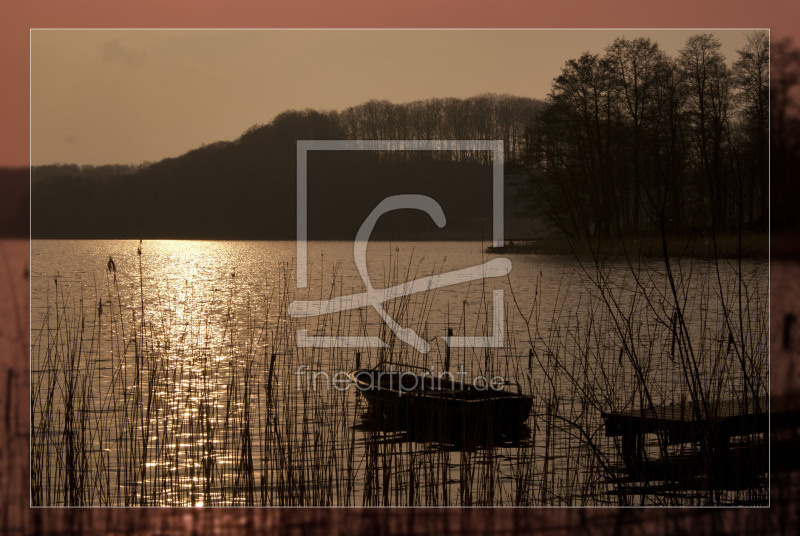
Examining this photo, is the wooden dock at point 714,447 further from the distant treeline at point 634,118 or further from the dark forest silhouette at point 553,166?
the distant treeline at point 634,118

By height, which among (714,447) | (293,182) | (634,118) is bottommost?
(714,447)

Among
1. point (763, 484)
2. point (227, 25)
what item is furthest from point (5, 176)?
point (763, 484)

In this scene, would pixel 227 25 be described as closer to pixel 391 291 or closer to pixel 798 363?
pixel 798 363

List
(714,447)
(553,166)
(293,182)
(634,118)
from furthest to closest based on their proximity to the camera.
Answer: (293,182)
(553,166)
(634,118)
(714,447)

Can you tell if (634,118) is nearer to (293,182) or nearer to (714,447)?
(714,447)

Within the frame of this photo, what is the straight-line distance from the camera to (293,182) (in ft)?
58.2

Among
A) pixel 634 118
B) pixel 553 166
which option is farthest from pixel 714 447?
pixel 553 166

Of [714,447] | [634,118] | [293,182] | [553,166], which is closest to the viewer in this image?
[714,447]

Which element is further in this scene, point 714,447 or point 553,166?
point 553,166

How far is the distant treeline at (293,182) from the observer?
8.77m

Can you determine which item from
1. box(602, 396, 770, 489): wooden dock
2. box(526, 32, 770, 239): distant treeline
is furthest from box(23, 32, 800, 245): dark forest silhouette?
box(602, 396, 770, 489): wooden dock

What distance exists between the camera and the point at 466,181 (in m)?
11.2

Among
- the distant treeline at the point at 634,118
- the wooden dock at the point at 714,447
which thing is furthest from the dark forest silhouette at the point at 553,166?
the wooden dock at the point at 714,447

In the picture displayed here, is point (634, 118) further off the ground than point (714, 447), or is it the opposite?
point (634, 118)
